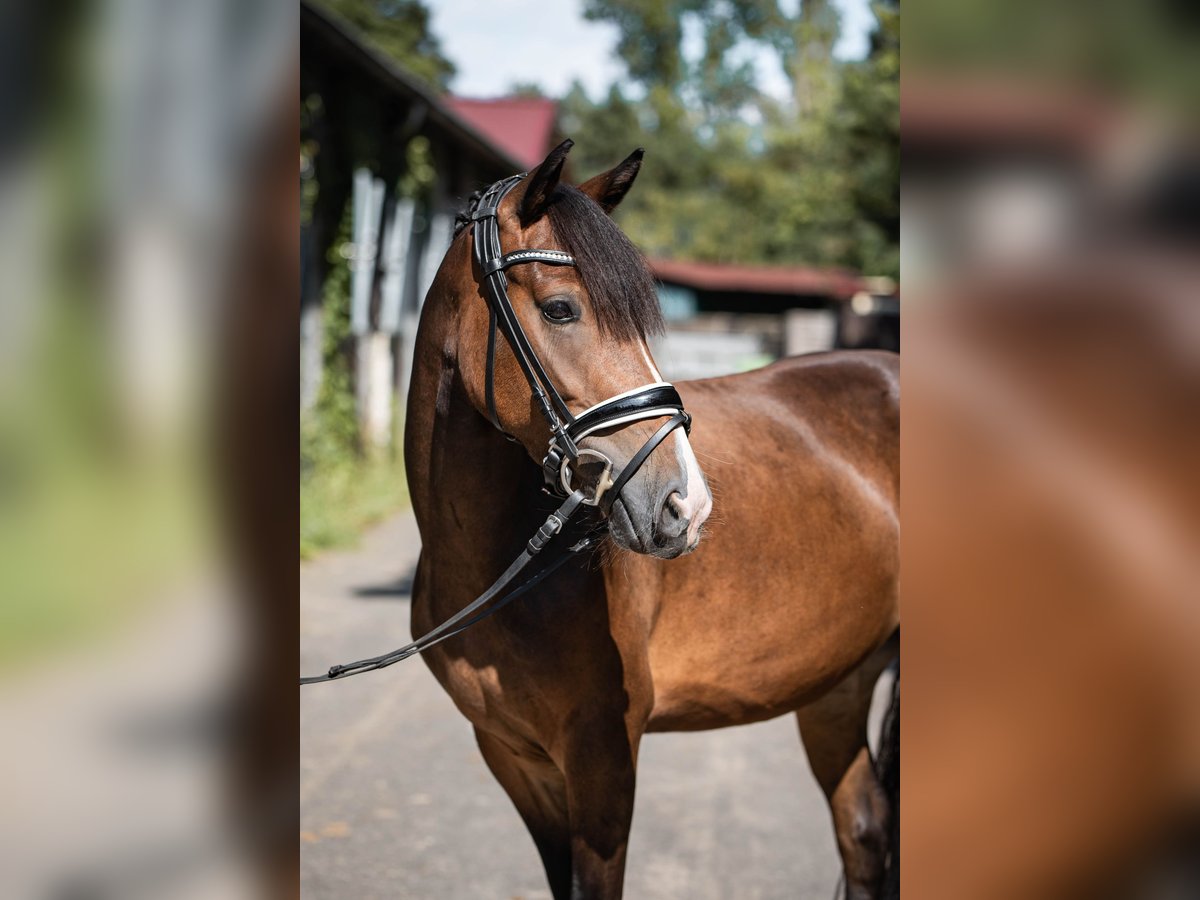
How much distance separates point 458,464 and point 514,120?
25.2 metres

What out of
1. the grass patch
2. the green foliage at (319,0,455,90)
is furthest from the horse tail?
the green foliage at (319,0,455,90)

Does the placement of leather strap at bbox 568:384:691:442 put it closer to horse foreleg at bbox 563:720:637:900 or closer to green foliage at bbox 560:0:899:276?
horse foreleg at bbox 563:720:637:900

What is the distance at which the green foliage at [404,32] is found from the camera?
27328 mm

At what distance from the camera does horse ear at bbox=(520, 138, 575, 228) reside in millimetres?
1832

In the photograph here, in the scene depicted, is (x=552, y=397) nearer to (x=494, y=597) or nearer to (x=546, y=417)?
(x=546, y=417)

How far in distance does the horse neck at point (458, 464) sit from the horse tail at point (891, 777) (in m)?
1.61

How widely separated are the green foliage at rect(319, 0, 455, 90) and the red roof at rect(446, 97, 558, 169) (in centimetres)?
213

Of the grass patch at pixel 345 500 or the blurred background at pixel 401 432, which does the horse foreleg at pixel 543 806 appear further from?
the grass patch at pixel 345 500

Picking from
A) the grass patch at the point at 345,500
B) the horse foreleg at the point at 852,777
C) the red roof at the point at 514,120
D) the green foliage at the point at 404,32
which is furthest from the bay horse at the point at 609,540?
the red roof at the point at 514,120
